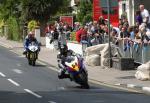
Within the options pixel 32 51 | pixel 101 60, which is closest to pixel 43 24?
pixel 32 51

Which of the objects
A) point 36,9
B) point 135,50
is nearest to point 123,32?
point 135,50

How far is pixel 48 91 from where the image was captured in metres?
20.3

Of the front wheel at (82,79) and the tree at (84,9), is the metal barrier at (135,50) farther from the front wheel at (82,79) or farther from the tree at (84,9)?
the tree at (84,9)

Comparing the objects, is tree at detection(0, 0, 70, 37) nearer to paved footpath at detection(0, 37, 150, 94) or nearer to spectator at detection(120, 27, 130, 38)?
paved footpath at detection(0, 37, 150, 94)

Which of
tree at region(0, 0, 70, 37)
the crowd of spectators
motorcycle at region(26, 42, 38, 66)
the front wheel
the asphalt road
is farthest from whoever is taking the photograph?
tree at region(0, 0, 70, 37)

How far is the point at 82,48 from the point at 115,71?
798 cm

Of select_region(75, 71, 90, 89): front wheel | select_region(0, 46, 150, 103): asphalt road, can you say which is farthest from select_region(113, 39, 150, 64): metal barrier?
select_region(75, 71, 90, 89): front wheel

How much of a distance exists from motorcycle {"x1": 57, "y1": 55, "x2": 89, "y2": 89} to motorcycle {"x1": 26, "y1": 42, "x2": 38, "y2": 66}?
34.1 ft

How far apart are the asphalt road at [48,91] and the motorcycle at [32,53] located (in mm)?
2995

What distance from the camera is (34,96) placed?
18.8m

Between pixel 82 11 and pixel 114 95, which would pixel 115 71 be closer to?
pixel 114 95

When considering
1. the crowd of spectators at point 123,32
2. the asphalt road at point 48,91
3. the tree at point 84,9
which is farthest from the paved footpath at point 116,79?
the tree at point 84,9

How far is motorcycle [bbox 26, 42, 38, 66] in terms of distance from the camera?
105ft

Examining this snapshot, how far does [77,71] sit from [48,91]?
1.52m
